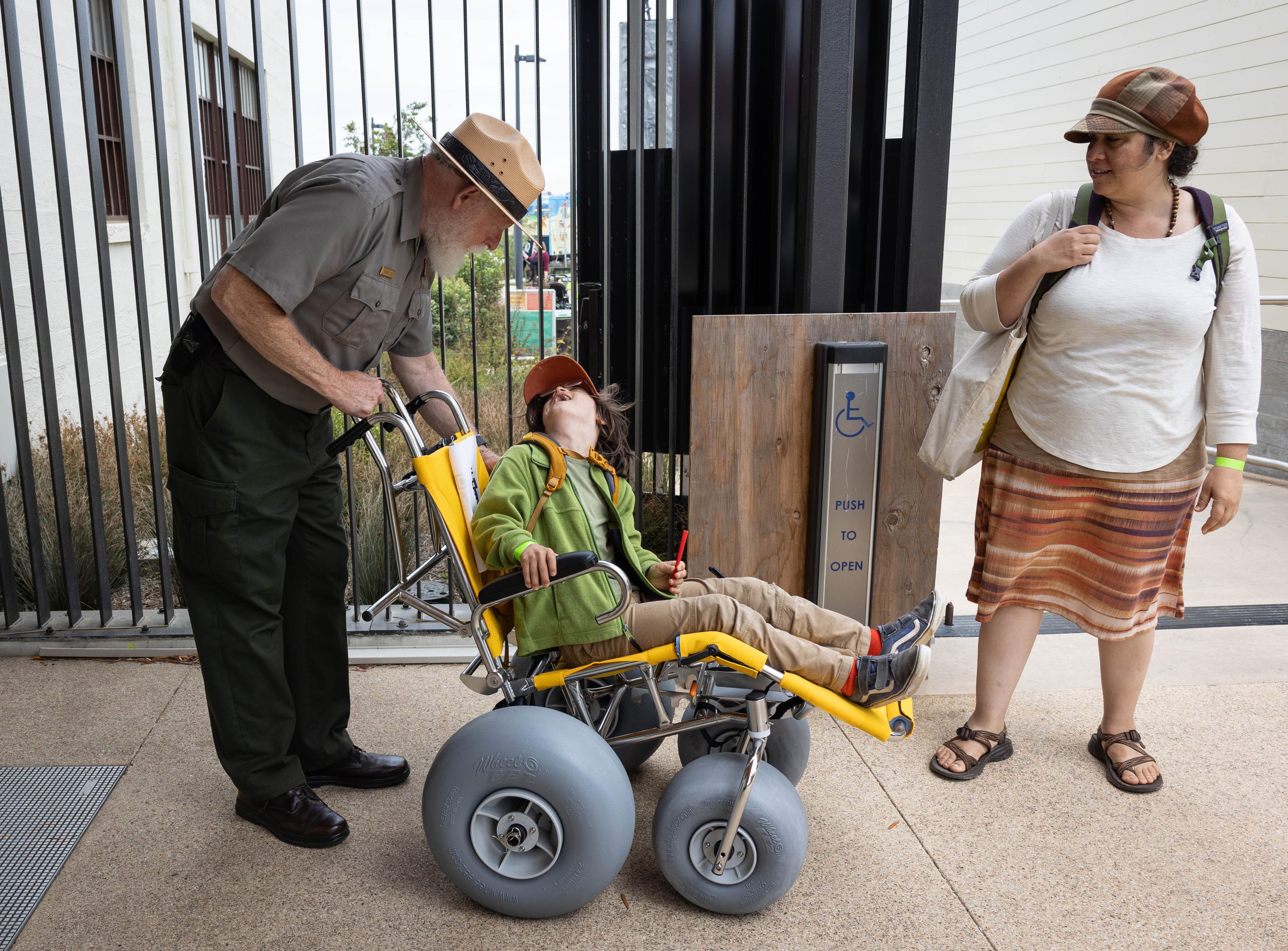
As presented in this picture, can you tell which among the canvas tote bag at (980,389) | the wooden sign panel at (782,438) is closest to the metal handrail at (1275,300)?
the wooden sign panel at (782,438)

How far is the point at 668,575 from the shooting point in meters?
2.33

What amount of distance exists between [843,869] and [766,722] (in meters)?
0.53

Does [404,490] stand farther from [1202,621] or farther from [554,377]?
[1202,621]

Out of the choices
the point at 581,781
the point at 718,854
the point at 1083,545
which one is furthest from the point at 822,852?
the point at 1083,545

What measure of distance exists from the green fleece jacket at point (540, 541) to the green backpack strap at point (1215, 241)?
163cm

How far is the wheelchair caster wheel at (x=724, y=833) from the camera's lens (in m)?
2.02

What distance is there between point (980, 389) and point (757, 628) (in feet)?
3.33

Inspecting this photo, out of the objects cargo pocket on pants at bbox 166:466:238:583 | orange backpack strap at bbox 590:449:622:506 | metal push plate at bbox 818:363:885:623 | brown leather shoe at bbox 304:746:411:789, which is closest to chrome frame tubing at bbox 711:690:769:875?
orange backpack strap at bbox 590:449:622:506

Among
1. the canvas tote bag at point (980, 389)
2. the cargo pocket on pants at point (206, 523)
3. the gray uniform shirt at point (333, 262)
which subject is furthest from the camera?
the canvas tote bag at point (980, 389)

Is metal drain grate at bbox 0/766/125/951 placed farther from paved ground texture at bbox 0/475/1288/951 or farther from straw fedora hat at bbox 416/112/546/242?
straw fedora hat at bbox 416/112/546/242

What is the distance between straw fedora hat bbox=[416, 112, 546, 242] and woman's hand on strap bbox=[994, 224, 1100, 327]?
1.25m

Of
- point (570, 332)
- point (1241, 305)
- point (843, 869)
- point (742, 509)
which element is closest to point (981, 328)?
point (1241, 305)

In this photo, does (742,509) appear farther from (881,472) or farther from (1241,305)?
(1241,305)

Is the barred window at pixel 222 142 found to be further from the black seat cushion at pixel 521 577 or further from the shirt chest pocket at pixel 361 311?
the black seat cushion at pixel 521 577
